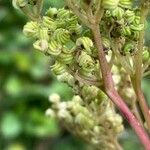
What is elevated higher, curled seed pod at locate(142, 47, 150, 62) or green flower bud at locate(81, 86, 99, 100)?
curled seed pod at locate(142, 47, 150, 62)

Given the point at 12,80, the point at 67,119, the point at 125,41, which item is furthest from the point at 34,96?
the point at 125,41

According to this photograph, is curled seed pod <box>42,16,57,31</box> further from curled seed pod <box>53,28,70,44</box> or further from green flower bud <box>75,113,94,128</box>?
green flower bud <box>75,113,94,128</box>


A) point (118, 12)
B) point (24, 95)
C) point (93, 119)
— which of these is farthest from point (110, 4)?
point (24, 95)

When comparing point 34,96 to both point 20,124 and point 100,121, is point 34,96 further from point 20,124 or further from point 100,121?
point 100,121

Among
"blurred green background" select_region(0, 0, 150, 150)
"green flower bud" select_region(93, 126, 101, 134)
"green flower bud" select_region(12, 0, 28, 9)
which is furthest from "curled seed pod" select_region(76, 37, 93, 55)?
"blurred green background" select_region(0, 0, 150, 150)

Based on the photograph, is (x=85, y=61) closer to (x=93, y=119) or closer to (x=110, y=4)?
(x=110, y=4)
